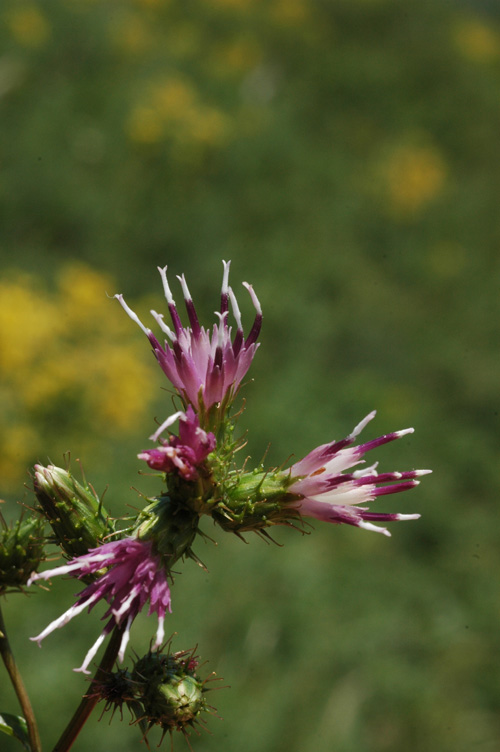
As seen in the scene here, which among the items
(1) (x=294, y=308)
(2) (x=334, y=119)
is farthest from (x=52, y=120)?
(2) (x=334, y=119)

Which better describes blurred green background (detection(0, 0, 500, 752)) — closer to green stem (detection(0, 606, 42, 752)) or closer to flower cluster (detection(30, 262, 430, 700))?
green stem (detection(0, 606, 42, 752))

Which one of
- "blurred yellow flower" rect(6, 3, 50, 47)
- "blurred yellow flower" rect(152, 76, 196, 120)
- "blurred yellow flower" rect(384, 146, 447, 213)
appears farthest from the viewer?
"blurred yellow flower" rect(384, 146, 447, 213)

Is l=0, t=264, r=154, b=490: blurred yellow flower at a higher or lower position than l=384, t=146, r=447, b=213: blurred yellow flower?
higher

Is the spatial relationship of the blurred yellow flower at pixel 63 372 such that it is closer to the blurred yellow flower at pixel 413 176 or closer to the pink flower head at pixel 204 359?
the pink flower head at pixel 204 359

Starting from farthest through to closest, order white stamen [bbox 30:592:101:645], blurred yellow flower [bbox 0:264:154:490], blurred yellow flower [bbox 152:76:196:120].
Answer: blurred yellow flower [bbox 152:76:196:120] → blurred yellow flower [bbox 0:264:154:490] → white stamen [bbox 30:592:101:645]

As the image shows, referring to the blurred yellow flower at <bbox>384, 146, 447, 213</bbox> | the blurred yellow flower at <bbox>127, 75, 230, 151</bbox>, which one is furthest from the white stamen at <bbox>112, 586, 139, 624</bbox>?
the blurred yellow flower at <bbox>384, 146, 447, 213</bbox>

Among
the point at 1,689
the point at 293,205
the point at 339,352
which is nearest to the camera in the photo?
the point at 1,689

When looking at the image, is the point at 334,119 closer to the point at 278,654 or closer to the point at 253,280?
the point at 253,280
